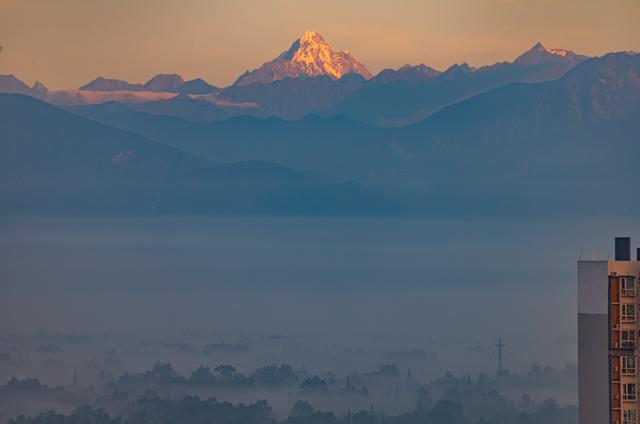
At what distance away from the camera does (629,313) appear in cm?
3588

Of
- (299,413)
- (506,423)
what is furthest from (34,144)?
(506,423)

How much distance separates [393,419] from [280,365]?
28813 mm

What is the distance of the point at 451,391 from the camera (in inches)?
6102

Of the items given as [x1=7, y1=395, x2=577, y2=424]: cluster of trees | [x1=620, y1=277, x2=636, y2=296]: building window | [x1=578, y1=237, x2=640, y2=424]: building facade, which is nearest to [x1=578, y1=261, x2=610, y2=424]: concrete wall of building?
[x1=578, y1=237, x2=640, y2=424]: building facade

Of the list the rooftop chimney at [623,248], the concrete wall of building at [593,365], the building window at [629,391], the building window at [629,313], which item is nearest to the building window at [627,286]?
the building window at [629,313]

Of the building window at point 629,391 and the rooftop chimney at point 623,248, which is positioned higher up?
the rooftop chimney at point 623,248

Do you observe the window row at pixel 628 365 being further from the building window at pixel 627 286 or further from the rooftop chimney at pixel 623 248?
the rooftop chimney at pixel 623 248

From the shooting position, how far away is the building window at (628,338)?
35812 mm

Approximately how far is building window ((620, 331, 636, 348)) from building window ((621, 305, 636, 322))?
12.4 inches

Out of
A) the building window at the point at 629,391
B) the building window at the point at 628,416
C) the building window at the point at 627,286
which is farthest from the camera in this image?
the building window at the point at 627,286

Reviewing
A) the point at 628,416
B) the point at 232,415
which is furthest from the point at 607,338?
the point at 232,415

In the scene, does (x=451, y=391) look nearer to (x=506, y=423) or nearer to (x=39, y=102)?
(x=506, y=423)

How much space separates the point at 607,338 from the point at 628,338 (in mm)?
505

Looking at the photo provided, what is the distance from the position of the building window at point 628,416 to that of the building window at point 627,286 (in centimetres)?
284
